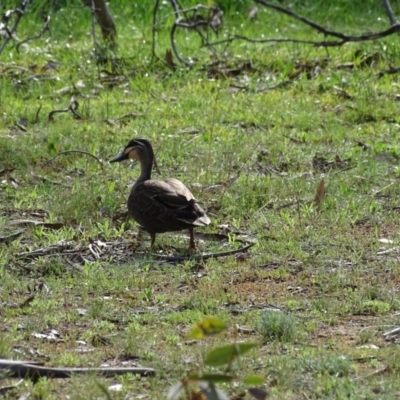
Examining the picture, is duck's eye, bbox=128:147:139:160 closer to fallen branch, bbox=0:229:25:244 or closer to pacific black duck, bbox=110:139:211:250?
pacific black duck, bbox=110:139:211:250

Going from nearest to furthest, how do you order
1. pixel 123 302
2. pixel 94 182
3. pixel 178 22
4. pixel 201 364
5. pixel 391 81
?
pixel 201 364, pixel 123 302, pixel 94 182, pixel 178 22, pixel 391 81

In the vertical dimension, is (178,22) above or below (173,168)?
above

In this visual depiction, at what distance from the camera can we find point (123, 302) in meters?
6.57

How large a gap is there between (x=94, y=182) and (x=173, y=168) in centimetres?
83

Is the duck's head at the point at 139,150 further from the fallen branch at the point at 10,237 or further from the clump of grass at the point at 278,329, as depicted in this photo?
the clump of grass at the point at 278,329

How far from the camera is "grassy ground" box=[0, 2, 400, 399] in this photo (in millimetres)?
5711

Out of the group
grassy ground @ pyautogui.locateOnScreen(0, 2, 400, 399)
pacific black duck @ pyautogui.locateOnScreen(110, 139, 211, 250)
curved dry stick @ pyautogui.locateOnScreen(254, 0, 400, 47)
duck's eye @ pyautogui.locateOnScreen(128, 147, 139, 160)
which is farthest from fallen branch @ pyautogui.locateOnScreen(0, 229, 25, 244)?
curved dry stick @ pyautogui.locateOnScreen(254, 0, 400, 47)

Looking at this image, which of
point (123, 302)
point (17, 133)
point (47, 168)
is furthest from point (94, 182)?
point (123, 302)

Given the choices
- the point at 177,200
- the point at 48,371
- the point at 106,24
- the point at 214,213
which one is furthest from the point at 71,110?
the point at 48,371

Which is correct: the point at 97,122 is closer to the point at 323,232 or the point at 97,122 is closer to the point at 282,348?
the point at 323,232

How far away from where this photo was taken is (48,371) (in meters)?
5.31

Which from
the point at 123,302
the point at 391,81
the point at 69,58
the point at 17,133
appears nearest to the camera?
the point at 123,302

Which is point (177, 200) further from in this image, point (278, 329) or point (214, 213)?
point (278, 329)

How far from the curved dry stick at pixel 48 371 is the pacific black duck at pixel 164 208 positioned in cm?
215
